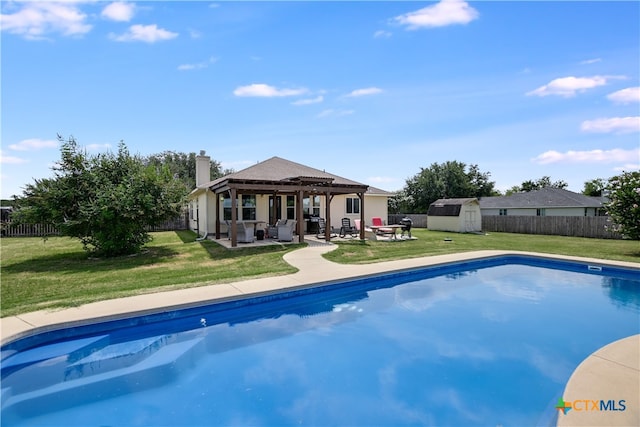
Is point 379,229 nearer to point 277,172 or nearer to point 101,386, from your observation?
point 277,172

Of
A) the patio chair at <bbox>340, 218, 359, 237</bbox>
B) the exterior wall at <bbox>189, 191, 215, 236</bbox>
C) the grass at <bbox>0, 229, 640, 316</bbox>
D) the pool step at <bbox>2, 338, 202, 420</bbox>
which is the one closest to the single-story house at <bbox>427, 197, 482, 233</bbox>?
the grass at <bbox>0, 229, 640, 316</bbox>

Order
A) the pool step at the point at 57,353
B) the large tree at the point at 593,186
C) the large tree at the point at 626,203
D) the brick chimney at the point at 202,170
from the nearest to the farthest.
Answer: the pool step at the point at 57,353 → the large tree at the point at 626,203 → the brick chimney at the point at 202,170 → the large tree at the point at 593,186

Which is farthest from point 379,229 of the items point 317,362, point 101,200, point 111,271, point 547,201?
point 547,201

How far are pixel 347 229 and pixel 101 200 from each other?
11.0 metres

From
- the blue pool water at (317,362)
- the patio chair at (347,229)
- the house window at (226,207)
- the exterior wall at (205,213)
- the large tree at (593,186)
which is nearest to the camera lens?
the blue pool water at (317,362)

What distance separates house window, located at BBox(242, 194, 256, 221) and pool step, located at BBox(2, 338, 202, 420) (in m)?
12.7

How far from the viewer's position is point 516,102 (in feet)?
50.9

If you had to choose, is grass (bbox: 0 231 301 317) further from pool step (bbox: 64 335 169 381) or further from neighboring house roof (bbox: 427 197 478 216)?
neighboring house roof (bbox: 427 197 478 216)

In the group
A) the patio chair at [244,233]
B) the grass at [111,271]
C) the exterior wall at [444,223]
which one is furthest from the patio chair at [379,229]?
the patio chair at [244,233]

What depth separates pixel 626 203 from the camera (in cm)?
1356

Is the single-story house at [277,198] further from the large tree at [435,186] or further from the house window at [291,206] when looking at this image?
the large tree at [435,186]

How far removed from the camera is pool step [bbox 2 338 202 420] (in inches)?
151

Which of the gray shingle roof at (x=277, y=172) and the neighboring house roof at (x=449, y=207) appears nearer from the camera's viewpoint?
the gray shingle roof at (x=277, y=172)

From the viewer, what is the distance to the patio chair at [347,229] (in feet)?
55.1
